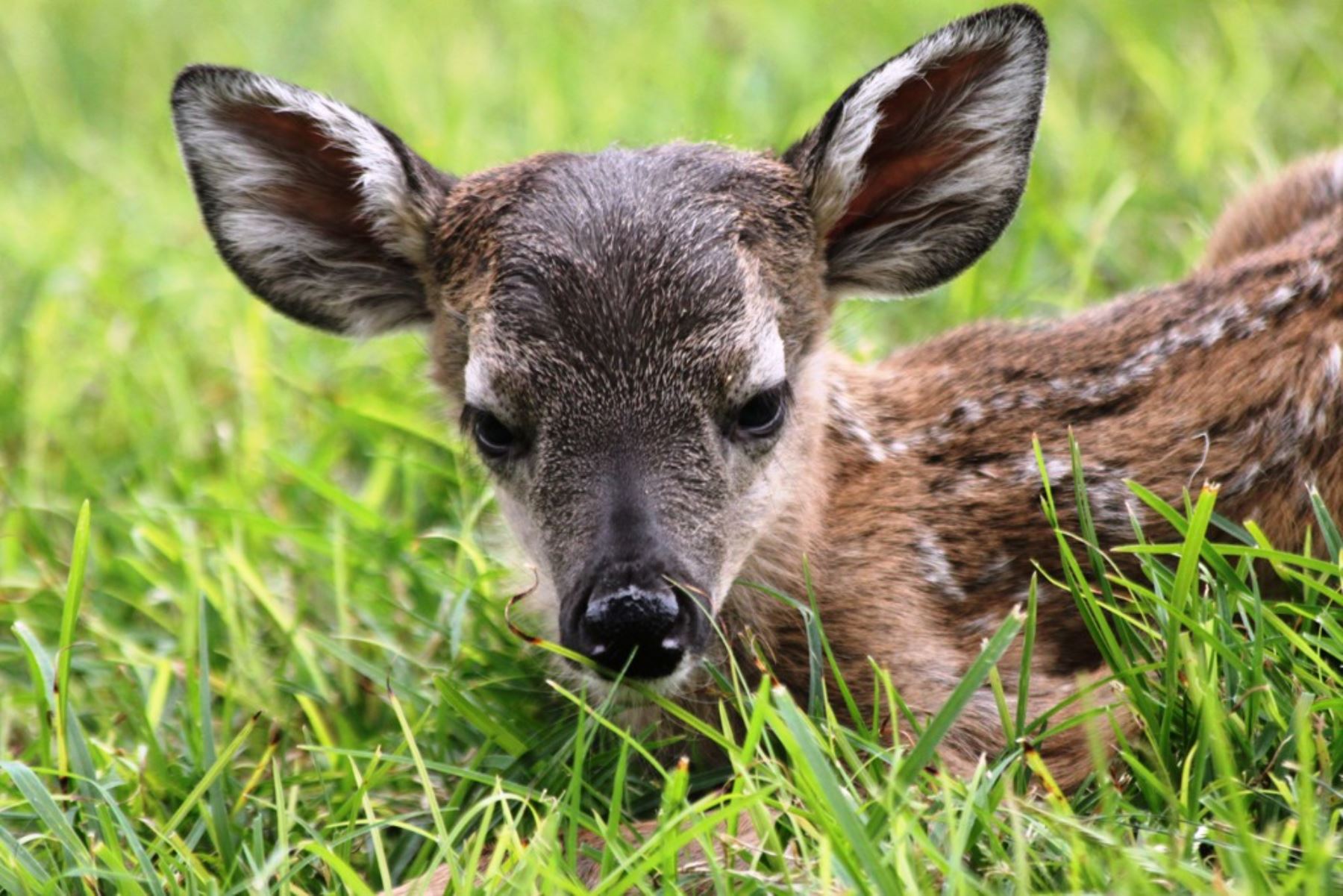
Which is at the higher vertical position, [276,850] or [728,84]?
[728,84]

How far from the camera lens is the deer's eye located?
4426 millimetres

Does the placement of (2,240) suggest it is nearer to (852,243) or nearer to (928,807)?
(852,243)

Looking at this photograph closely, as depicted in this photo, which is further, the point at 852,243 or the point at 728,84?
the point at 728,84

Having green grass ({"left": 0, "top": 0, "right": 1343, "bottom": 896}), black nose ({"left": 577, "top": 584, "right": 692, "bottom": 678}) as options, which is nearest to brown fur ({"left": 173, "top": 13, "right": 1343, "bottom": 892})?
black nose ({"left": 577, "top": 584, "right": 692, "bottom": 678})

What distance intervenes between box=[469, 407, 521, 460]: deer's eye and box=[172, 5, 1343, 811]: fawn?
1cm

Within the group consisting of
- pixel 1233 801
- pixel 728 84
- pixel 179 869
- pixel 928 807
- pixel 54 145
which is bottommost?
pixel 179 869

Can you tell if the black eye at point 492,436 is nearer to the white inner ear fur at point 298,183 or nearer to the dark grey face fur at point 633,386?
the dark grey face fur at point 633,386

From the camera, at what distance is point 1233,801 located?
3.19m

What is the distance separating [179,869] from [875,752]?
1560 mm

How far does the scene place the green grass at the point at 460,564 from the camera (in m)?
3.57

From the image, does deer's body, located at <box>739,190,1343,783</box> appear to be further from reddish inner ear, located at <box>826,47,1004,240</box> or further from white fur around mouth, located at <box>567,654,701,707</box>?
white fur around mouth, located at <box>567,654,701,707</box>

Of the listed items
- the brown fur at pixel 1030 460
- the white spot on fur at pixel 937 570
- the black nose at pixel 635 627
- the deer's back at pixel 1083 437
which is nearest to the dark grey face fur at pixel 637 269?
the black nose at pixel 635 627

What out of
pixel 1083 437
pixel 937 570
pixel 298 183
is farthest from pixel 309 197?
pixel 1083 437

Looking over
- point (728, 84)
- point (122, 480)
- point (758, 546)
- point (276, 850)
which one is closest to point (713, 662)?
point (758, 546)
